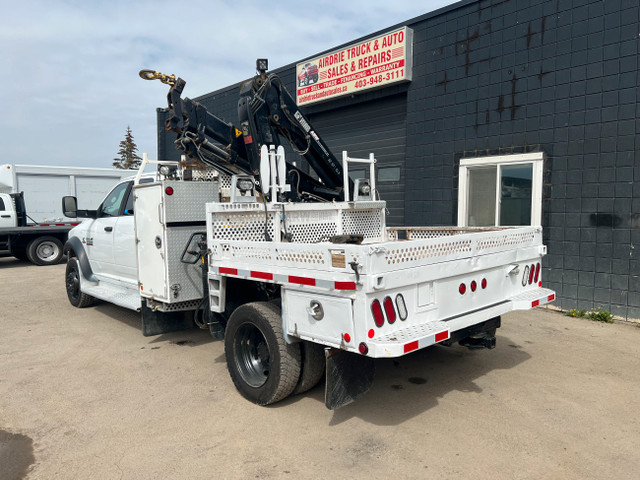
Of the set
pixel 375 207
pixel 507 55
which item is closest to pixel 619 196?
pixel 507 55

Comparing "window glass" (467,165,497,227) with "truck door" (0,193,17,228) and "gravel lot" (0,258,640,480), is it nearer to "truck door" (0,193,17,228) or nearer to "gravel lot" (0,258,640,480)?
"gravel lot" (0,258,640,480)

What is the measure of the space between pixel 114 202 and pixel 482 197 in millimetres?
6196

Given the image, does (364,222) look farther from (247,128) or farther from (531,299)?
(531,299)

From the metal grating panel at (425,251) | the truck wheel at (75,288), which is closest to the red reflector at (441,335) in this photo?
the metal grating panel at (425,251)

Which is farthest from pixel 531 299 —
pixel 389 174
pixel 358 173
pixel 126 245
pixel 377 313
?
pixel 358 173

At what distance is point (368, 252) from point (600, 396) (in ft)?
9.42

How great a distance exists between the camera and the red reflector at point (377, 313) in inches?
129

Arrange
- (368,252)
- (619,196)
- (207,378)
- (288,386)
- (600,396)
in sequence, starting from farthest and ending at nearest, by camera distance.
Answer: (619,196)
(207,378)
(600,396)
(288,386)
(368,252)

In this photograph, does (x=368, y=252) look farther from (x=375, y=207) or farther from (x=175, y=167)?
(x=175, y=167)

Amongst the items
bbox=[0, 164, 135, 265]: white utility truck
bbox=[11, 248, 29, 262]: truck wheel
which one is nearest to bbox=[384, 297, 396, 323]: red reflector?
bbox=[0, 164, 135, 265]: white utility truck

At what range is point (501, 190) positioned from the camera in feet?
27.7

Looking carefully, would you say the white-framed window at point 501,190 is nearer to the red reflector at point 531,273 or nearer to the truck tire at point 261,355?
the red reflector at point 531,273

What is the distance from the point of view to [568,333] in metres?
6.52

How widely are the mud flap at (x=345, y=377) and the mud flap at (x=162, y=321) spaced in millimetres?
3024
